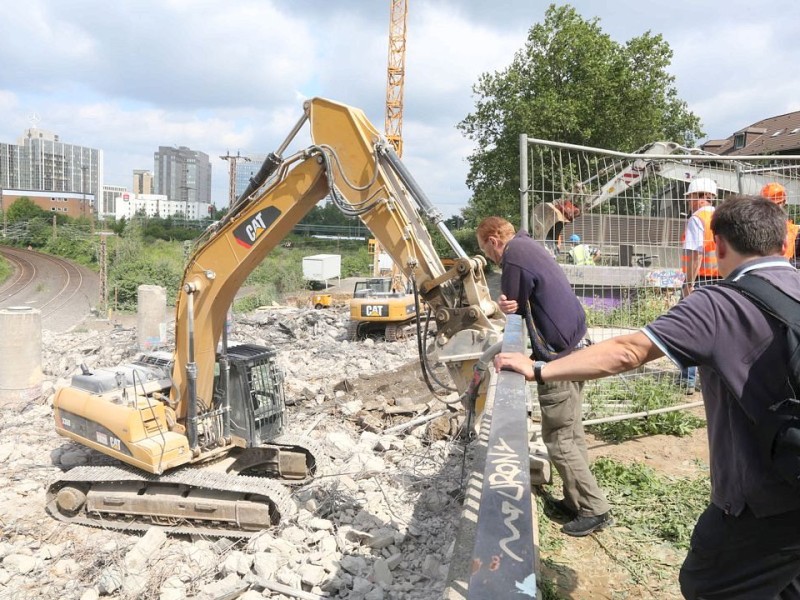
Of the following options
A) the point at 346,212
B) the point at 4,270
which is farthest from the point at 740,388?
the point at 4,270

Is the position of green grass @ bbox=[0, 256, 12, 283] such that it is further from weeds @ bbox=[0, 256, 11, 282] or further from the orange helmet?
the orange helmet

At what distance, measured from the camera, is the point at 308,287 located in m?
37.4

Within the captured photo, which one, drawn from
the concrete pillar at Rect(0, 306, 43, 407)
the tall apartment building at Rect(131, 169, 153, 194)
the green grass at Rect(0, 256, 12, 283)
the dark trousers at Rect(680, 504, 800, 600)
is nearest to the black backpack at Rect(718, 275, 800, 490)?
the dark trousers at Rect(680, 504, 800, 600)

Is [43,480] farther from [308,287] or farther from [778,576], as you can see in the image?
[308,287]

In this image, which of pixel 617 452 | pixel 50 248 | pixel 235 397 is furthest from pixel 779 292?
pixel 50 248

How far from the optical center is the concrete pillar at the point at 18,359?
10195mm

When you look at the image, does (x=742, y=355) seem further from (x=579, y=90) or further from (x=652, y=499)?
(x=579, y=90)

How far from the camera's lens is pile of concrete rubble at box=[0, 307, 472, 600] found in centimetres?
435

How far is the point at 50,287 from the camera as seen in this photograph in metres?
43.8

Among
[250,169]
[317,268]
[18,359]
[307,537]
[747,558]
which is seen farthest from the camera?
[317,268]

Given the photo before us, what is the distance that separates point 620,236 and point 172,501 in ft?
16.8

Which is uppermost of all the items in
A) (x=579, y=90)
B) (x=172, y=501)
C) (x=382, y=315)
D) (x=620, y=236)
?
(x=579, y=90)

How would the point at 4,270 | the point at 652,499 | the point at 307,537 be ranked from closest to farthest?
the point at 652,499 → the point at 307,537 → the point at 4,270

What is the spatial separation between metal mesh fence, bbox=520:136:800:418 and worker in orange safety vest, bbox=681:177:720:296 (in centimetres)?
26
